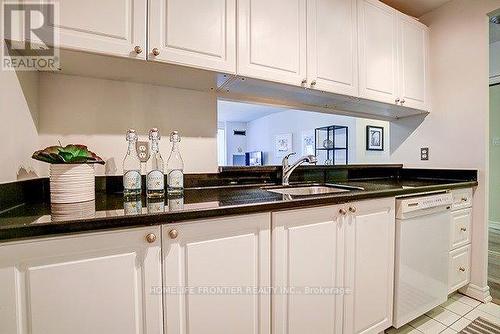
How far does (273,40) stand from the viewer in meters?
1.24

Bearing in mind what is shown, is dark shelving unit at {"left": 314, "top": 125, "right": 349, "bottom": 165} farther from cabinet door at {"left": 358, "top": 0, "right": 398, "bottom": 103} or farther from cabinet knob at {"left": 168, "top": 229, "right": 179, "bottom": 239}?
cabinet knob at {"left": 168, "top": 229, "right": 179, "bottom": 239}

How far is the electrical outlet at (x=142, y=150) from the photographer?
49.9 inches

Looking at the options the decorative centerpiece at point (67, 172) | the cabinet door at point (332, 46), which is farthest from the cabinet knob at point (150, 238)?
the cabinet door at point (332, 46)

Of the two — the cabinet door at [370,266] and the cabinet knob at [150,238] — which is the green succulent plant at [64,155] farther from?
the cabinet door at [370,266]

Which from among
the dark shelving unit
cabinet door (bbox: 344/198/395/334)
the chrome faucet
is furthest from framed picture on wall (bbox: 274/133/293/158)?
cabinet door (bbox: 344/198/395/334)

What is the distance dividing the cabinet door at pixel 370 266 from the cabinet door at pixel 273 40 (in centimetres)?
79

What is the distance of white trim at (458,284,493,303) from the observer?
1.71 meters

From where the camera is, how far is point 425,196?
139 cm

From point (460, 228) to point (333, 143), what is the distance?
6.58ft

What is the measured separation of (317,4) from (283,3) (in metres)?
0.25

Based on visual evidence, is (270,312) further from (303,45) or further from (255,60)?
(303,45)

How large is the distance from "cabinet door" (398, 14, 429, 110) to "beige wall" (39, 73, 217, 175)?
147 cm

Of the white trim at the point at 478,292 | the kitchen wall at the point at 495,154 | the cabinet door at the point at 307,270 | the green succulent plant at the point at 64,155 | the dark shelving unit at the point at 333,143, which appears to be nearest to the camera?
the green succulent plant at the point at 64,155

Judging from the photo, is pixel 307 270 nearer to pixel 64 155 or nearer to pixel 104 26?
pixel 64 155
